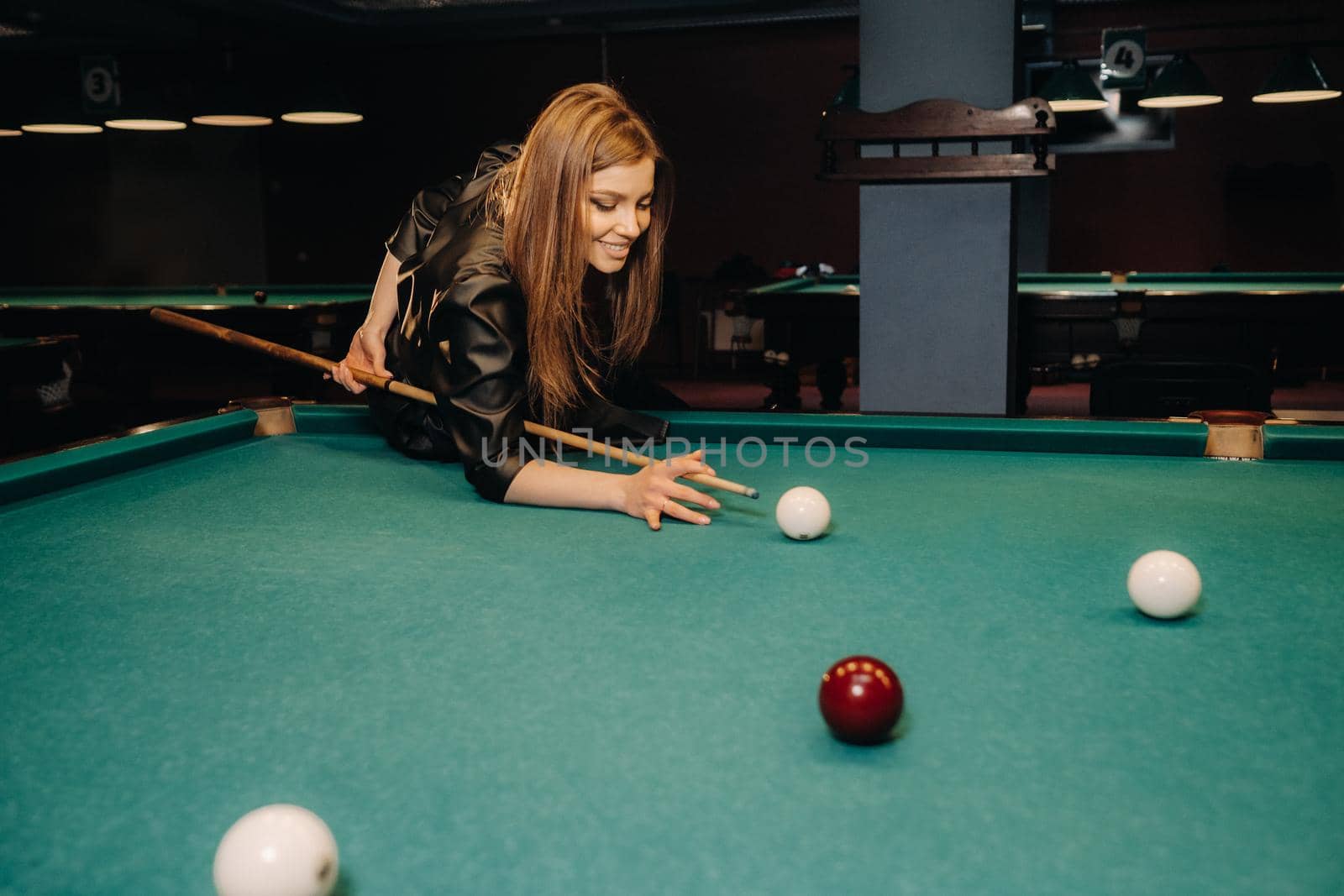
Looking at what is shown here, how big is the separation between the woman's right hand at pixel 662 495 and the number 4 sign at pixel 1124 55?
6020mm

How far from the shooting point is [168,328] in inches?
228

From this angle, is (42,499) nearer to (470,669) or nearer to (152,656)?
(152,656)

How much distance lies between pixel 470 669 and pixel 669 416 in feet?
4.51

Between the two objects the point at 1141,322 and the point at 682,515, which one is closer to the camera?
the point at 682,515

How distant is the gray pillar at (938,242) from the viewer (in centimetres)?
416

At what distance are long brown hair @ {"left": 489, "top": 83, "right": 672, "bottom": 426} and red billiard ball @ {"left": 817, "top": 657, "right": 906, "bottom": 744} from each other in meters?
1.20

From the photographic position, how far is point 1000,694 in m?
1.07

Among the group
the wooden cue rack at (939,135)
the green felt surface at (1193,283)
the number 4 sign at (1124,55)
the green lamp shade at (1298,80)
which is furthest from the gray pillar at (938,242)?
the number 4 sign at (1124,55)

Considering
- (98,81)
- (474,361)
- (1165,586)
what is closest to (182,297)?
(98,81)

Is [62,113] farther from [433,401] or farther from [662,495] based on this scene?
[662,495]

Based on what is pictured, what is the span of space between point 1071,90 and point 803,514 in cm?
495

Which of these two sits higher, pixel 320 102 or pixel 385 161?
pixel 385 161

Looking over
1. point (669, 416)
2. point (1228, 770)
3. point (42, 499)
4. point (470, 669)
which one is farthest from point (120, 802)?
point (669, 416)

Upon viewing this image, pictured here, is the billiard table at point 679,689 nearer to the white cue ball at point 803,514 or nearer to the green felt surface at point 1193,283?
the white cue ball at point 803,514
